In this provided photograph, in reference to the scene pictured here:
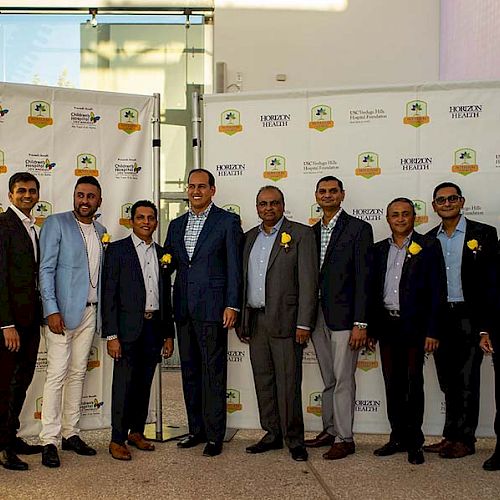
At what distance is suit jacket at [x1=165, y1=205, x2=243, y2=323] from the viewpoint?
4543 mm

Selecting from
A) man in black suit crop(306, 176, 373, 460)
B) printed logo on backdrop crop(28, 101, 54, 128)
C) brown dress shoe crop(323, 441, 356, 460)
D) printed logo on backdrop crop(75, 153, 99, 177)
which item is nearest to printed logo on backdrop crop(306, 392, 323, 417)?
man in black suit crop(306, 176, 373, 460)

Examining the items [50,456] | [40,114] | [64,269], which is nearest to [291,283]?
[64,269]

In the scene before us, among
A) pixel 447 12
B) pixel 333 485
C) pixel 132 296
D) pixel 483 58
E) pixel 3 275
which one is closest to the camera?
pixel 333 485

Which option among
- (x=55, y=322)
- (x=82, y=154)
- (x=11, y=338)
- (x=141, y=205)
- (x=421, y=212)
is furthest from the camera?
(x=82, y=154)

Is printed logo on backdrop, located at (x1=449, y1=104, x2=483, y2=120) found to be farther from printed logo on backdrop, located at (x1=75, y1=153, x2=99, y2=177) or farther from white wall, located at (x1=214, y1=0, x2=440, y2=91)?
white wall, located at (x1=214, y1=0, x2=440, y2=91)

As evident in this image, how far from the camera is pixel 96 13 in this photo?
799 cm

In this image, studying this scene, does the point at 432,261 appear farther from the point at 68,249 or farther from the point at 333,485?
the point at 68,249

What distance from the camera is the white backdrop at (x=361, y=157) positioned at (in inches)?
189

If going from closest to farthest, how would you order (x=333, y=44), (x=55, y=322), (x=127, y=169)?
(x=55, y=322) < (x=127, y=169) < (x=333, y=44)

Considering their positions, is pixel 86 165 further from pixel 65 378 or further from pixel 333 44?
pixel 333 44

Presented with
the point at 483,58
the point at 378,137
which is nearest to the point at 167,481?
the point at 378,137

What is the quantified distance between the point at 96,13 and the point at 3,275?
4.76 m

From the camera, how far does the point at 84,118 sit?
4.96m

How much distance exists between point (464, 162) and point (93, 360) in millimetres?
2866
